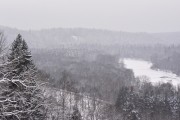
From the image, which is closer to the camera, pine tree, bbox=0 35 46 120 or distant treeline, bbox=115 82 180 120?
pine tree, bbox=0 35 46 120

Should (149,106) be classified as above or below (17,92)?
below

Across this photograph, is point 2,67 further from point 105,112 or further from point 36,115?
point 105,112

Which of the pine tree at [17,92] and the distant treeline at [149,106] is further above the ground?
the pine tree at [17,92]

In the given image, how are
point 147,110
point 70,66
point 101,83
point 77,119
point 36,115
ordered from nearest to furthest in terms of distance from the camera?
1. point 36,115
2. point 77,119
3. point 147,110
4. point 101,83
5. point 70,66

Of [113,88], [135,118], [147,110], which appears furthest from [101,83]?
[135,118]

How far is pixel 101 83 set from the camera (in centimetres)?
12094

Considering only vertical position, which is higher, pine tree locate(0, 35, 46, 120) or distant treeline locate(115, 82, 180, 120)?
pine tree locate(0, 35, 46, 120)

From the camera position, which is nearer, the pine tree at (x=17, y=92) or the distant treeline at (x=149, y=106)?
the pine tree at (x=17, y=92)

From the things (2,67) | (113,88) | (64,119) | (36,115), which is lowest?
(113,88)

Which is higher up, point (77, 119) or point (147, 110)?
point (77, 119)

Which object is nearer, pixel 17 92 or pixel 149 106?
pixel 17 92

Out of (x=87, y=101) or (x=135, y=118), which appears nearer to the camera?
(x=135, y=118)

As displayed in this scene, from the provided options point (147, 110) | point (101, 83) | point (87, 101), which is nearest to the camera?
point (147, 110)

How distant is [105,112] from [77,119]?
36.4 metres
